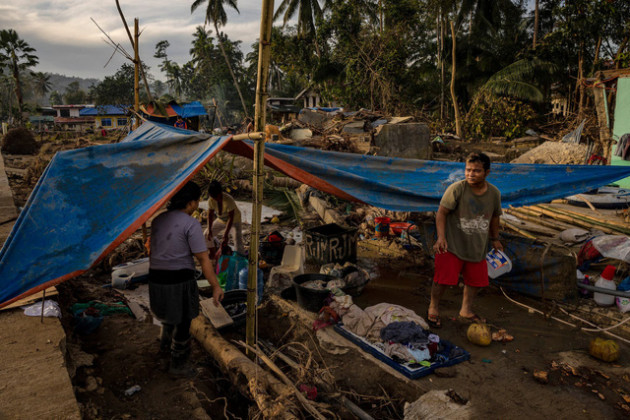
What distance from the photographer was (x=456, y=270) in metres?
3.97

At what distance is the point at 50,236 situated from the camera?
264 cm

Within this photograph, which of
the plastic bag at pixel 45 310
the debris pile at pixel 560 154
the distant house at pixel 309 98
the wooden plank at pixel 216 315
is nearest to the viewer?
the plastic bag at pixel 45 310

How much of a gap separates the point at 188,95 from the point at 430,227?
61021 millimetres

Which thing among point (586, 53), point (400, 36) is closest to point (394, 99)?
point (400, 36)

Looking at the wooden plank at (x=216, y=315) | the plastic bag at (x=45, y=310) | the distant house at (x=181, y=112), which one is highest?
the distant house at (x=181, y=112)

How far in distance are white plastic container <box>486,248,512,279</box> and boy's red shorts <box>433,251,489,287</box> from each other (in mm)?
835

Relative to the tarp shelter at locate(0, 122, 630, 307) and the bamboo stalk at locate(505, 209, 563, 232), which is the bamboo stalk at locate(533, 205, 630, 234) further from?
the tarp shelter at locate(0, 122, 630, 307)

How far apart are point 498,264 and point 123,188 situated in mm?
4086

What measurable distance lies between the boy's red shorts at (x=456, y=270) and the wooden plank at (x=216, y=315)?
2.31 m

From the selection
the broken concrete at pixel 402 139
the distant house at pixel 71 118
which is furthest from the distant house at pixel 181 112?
the distant house at pixel 71 118

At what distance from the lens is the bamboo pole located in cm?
309

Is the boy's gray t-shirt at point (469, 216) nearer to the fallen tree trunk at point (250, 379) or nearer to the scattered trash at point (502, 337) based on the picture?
the scattered trash at point (502, 337)

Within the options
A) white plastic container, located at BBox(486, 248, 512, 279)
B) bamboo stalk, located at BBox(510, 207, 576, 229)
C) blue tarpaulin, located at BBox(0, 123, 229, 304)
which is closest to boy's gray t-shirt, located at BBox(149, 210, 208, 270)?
blue tarpaulin, located at BBox(0, 123, 229, 304)

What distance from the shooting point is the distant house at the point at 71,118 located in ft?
152
